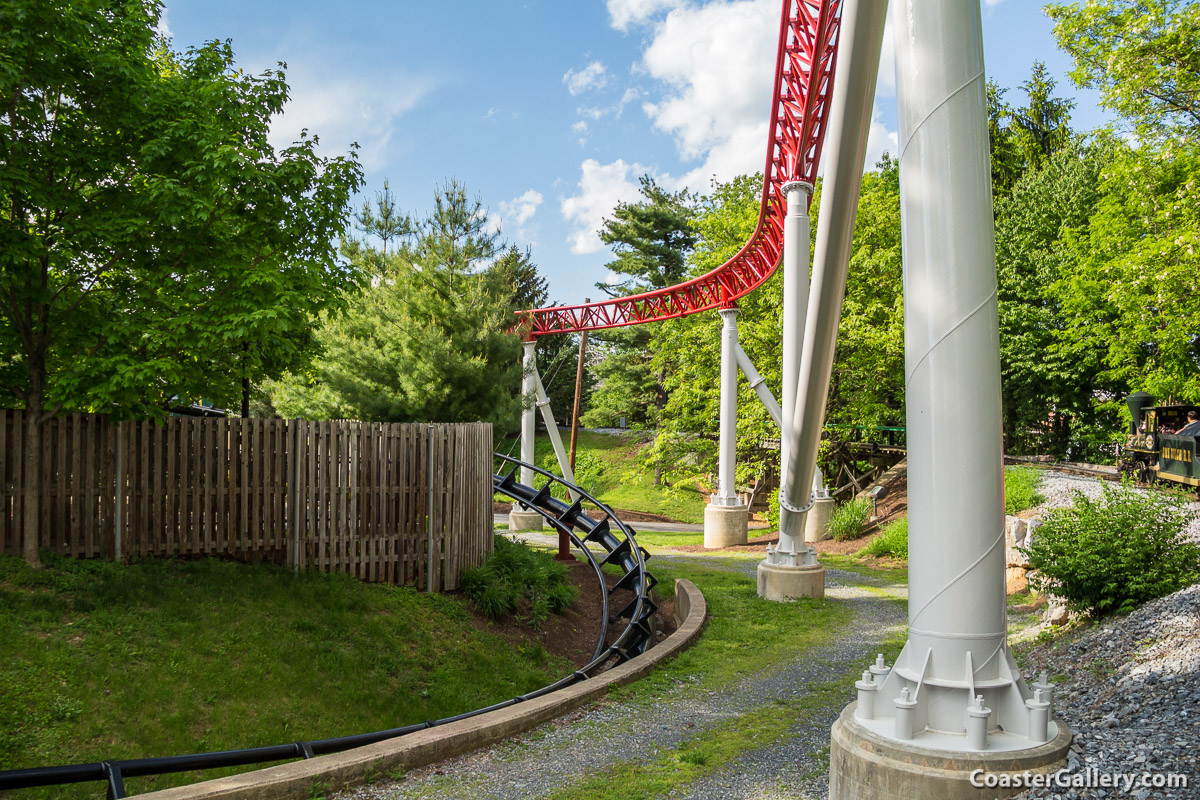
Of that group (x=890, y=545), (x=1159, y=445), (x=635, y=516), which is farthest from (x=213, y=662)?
(x=635, y=516)

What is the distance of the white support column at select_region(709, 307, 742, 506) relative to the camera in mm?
17328

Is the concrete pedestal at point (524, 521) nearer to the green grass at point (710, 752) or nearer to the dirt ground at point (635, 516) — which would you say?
the dirt ground at point (635, 516)

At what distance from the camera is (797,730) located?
5676mm

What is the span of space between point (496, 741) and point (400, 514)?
16.1 feet

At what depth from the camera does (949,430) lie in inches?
143

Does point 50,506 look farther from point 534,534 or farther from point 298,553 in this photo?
point 534,534

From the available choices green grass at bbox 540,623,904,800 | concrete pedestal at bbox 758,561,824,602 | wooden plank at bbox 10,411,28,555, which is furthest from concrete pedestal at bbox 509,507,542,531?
green grass at bbox 540,623,904,800

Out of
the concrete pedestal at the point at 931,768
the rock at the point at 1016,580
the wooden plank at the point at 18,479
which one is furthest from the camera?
the rock at the point at 1016,580

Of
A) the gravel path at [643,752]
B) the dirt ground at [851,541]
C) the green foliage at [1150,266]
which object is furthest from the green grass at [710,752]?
the green foliage at [1150,266]

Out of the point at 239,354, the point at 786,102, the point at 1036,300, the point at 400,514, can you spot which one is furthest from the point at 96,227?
the point at 1036,300

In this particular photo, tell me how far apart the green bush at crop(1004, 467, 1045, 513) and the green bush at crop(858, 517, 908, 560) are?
6.77 ft

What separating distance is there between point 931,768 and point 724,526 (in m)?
15.7

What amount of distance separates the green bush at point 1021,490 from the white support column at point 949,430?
11.3 m

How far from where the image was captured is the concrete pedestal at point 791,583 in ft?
35.0
